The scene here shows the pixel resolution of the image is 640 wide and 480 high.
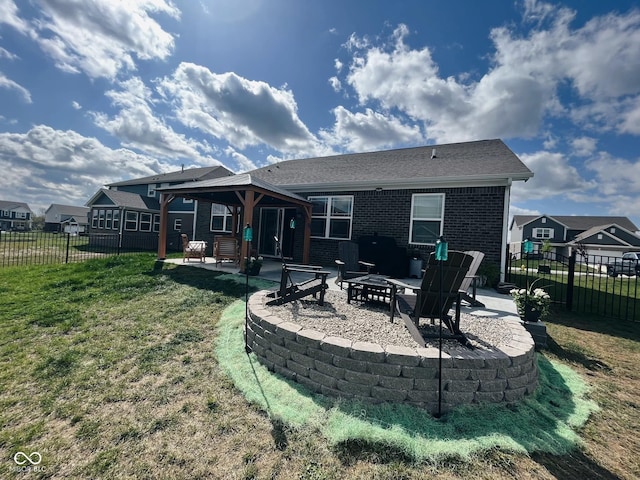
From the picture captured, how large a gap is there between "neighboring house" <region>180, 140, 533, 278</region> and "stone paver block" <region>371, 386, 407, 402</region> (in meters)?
6.17

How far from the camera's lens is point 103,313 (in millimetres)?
5047

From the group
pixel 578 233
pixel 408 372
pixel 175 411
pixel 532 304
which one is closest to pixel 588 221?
pixel 578 233

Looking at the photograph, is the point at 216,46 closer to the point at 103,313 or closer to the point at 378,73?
the point at 378,73

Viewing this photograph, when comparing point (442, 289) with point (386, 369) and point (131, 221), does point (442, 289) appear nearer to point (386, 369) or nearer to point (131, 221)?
point (386, 369)

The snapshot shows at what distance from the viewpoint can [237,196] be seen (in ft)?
29.0

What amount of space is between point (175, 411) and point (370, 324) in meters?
2.53

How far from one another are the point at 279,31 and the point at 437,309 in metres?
10.1

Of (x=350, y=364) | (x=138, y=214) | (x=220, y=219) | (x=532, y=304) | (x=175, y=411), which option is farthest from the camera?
(x=138, y=214)

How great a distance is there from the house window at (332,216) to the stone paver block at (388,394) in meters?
7.50

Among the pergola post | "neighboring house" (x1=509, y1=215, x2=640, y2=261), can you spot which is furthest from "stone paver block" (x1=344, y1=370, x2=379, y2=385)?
"neighboring house" (x1=509, y1=215, x2=640, y2=261)

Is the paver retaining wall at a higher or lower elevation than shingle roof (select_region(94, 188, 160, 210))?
lower

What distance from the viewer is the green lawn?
2.00 meters

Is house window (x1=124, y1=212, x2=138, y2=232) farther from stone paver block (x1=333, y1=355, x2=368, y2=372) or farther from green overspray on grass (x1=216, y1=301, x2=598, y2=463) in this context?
stone paver block (x1=333, y1=355, x2=368, y2=372)

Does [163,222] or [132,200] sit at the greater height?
[132,200]
